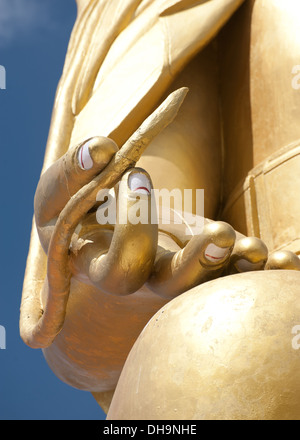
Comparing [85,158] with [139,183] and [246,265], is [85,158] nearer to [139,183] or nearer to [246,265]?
[139,183]

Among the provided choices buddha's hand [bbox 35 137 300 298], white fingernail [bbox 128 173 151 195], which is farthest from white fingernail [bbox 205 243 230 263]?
white fingernail [bbox 128 173 151 195]

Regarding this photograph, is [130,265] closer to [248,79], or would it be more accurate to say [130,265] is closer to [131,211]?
[131,211]

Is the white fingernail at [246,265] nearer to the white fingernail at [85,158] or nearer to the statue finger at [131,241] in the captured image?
the statue finger at [131,241]

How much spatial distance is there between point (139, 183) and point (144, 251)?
0.09 metres

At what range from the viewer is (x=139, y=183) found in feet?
3.75

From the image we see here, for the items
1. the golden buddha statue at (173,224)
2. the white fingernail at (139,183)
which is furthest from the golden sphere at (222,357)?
the white fingernail at (139,183)

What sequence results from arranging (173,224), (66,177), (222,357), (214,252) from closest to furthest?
(222,357)
(214,252)
(66,177)
(173,224)

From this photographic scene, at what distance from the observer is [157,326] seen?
1.06m

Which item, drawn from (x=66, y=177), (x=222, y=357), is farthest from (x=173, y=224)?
(x=222, y=357)

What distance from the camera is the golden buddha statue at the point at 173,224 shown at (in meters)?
0.98

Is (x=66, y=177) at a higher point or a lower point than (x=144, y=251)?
higher

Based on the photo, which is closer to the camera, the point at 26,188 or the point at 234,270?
the point at 234,270
